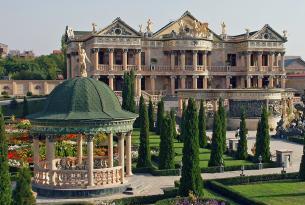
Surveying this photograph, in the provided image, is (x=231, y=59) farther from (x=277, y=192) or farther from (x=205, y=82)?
(x=277, y=192)

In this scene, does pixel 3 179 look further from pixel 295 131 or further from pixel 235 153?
pixel 295 131

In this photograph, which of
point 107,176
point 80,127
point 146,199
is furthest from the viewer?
point 107,176

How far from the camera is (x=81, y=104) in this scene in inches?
1054

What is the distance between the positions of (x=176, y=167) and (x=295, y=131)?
2227 cm

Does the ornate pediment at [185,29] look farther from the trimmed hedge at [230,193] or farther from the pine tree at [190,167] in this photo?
the pine tree at [190,167]

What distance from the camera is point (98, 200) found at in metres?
25.5

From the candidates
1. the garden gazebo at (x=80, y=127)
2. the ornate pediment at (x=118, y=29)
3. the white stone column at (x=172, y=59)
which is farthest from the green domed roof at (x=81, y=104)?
the white stone column at (x=172, y=59)

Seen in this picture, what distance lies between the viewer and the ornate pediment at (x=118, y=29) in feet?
235

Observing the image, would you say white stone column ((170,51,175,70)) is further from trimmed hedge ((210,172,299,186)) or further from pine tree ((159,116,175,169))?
trimmed hedge ((210,172,299,186))

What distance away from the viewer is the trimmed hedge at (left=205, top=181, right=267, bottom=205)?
2530 centimetres

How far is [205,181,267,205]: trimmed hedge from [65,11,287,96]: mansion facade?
43434 mm

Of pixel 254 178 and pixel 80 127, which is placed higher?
pixel 80 127

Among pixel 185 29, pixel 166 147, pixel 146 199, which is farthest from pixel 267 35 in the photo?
pixel 146 199

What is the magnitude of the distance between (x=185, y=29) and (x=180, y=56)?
14.4ft
